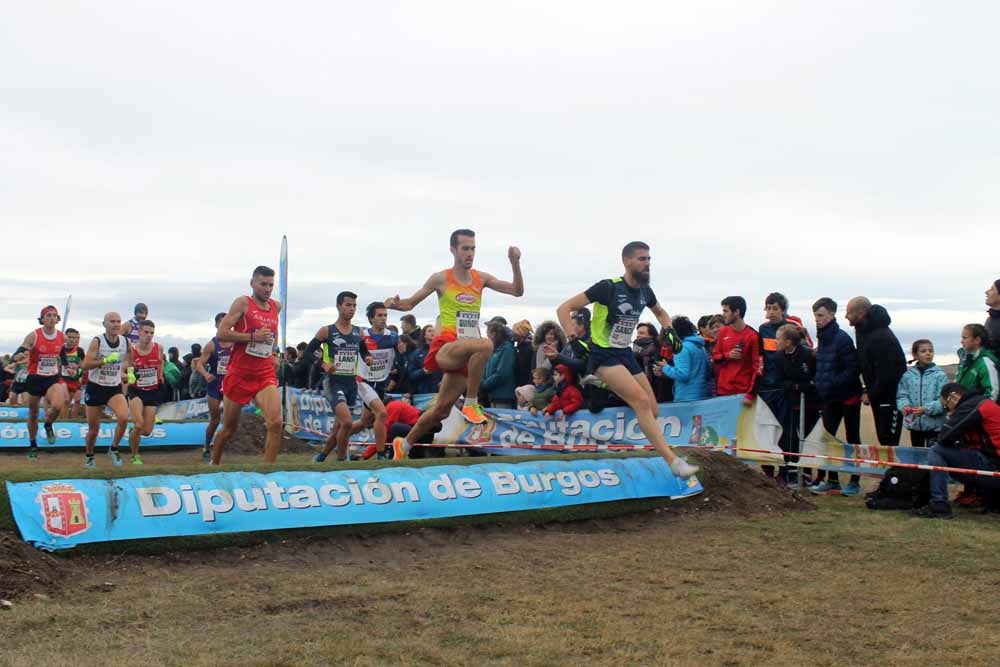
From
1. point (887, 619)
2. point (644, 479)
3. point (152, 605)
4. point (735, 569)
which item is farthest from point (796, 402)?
point (152, 605)

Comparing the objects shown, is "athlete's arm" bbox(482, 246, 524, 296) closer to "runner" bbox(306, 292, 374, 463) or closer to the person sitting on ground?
"runner" bbox(306, 292, 374, 463)

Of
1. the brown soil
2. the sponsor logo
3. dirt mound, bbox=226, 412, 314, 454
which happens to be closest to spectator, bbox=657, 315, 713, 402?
the brown soil

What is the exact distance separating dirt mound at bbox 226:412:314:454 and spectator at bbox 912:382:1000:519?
11.6 m

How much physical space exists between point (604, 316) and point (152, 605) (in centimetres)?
449

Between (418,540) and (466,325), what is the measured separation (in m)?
2.39

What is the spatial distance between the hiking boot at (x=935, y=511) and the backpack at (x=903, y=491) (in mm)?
383

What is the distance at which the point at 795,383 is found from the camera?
1103cm

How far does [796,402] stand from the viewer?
11.3 m

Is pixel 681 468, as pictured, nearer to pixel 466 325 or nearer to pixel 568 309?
pixel 568 309

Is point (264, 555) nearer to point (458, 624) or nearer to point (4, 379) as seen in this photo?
point (458, 624)

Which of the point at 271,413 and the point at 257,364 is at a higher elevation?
the point at 257,364

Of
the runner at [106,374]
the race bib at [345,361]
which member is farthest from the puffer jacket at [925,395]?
the runner at [106,374]

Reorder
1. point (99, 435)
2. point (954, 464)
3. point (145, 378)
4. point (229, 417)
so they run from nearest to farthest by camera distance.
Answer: point (954, 464), point (229, 417), point (145, 378), point (99, 435)

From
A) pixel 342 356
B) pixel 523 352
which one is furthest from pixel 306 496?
pixel 523 352
